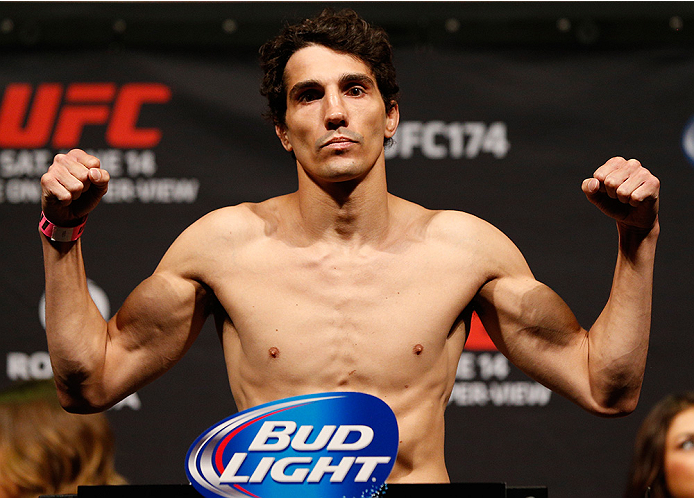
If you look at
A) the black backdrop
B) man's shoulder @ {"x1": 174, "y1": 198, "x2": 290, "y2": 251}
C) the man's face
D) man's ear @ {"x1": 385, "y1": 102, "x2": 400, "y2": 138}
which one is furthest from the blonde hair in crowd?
the black backdrop

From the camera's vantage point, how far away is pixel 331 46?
5.75 feet

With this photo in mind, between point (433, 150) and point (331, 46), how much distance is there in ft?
4.15

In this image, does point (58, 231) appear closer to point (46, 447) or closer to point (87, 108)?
point (46, 447)

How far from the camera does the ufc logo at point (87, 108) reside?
296cm

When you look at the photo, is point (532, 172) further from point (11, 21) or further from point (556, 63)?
point (11, 21)

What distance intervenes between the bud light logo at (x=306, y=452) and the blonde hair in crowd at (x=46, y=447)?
680mm

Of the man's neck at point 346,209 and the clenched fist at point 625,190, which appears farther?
the man's neck at point 346,209

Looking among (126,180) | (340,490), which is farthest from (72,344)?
(126,180)

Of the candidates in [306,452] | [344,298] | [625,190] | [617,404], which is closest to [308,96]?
[344,298]

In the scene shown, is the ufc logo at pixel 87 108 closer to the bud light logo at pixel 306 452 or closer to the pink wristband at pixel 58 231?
the pink wristband at pixel 58 231

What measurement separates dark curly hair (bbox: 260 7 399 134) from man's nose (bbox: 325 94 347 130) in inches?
6.2

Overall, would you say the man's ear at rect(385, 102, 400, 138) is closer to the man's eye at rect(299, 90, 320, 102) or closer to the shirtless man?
the shirtless man

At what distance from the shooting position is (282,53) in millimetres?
1813

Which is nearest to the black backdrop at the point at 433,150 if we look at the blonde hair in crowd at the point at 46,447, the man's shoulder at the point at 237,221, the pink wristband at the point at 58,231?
the blonde hair in crowd at the point at 46,447
